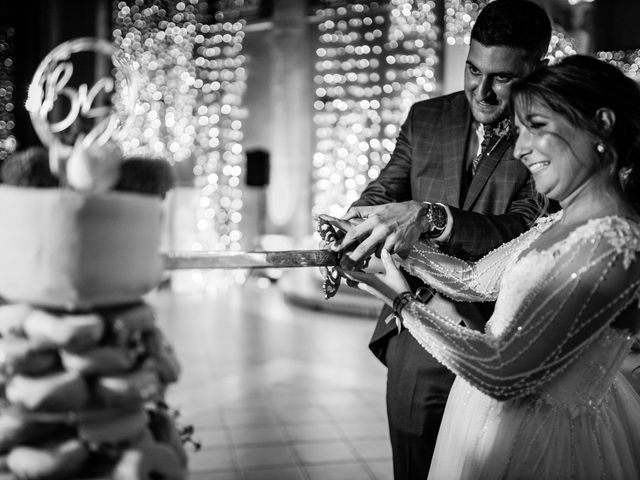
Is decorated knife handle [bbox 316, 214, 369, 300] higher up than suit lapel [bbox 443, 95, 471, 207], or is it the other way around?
suit lapel [bbox 443, 95, 471, 207]

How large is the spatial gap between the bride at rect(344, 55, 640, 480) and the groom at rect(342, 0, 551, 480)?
231mm

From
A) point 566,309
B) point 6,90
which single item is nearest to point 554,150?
point 566,309

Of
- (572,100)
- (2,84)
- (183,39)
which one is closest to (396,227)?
(572,100)

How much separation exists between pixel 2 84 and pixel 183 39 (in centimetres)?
324

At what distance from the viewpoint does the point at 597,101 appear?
4.32ft

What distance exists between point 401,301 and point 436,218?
0.34 m

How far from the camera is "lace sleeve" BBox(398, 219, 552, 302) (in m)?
1.70

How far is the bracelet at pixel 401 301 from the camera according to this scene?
141cm

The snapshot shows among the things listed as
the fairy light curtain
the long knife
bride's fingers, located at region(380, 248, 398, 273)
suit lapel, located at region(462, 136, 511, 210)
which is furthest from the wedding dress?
the fairy light curtain

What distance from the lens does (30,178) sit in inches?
35.2

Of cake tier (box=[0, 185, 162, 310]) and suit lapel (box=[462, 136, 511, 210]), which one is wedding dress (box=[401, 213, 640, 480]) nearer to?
suit lapel (box=[462, 136, 511, 210])

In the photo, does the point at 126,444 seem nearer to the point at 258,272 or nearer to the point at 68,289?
the point at 68,289

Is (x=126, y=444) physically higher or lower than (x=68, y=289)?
lower

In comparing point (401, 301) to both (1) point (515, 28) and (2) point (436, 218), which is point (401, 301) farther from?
(1) point (515, 28)
